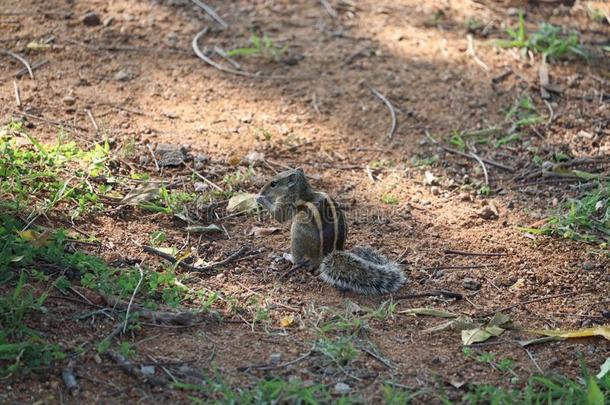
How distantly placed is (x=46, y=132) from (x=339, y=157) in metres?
2.12

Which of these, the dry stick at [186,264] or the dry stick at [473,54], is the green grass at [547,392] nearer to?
the dry stick at [186,264]

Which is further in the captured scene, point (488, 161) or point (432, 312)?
point (488, 161)

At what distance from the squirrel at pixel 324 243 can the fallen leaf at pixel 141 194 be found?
2.31 feet

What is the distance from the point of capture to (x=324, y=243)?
16.2ft

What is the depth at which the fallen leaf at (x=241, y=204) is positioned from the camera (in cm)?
559

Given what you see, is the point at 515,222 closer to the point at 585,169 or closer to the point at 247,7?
the point at 585,169

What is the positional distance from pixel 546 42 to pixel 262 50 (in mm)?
2622

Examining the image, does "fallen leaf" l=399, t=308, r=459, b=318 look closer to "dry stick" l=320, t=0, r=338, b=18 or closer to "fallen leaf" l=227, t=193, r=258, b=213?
"fallen leaf" l=227, t=193, r=258, b=213

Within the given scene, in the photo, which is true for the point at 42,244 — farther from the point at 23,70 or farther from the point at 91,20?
the point at 91,20

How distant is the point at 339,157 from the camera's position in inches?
254

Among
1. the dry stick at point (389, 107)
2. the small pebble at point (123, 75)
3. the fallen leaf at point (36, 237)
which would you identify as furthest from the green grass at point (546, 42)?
the fallen leaf at point (36, 237)

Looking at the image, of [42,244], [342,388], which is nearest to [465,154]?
[342,388]

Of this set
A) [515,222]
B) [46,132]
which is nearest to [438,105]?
[515,222]

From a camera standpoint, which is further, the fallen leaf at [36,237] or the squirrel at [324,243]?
the squirrel at [324,243]
